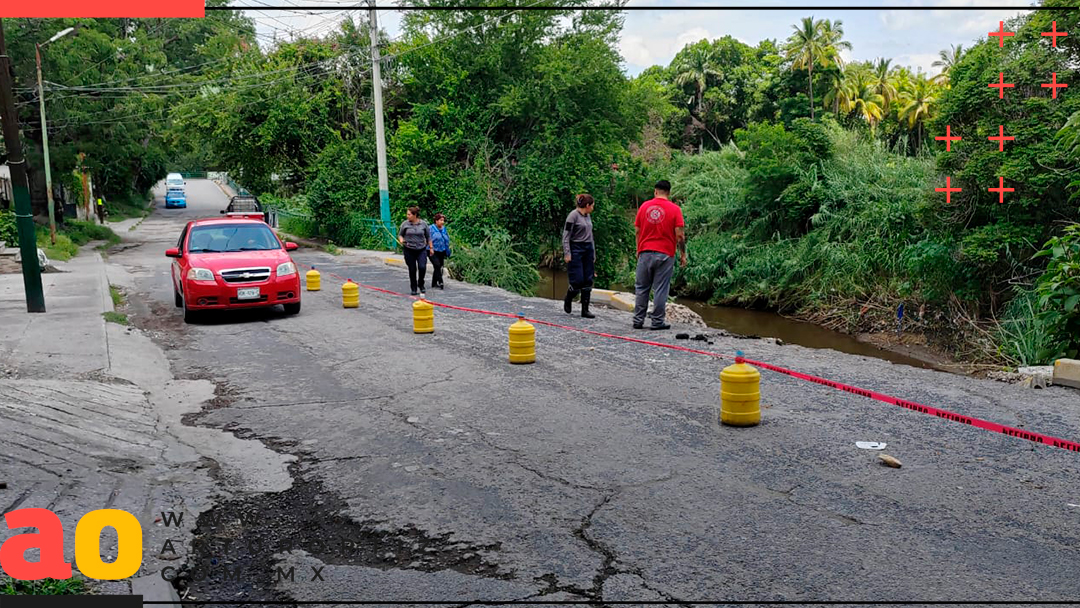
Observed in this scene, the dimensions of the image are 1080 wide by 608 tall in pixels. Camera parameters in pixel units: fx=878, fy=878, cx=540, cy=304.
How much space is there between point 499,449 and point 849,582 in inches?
110

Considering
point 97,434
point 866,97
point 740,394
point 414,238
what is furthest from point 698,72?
point 97,434

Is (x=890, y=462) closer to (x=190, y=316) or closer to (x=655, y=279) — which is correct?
(x=655, y=279)

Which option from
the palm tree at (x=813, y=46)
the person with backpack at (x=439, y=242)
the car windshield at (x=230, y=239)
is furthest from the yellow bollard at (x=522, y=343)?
the palm tree at (x=813, y=46)

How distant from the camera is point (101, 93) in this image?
35.3 meters

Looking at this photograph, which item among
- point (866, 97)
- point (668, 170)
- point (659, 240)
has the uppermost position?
point (866, 97)

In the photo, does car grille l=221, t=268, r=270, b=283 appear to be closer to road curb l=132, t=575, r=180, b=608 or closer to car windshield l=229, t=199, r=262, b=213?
road curb l=132, t=575, r=180, b=608

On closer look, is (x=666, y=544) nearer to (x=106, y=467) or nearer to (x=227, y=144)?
(x=106, y=467)

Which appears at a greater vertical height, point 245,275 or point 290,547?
point 245,275

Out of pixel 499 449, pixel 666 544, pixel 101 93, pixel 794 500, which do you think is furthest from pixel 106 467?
pixel 101 93

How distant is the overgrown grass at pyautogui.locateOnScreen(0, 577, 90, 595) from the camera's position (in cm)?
372

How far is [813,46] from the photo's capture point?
2124 inches

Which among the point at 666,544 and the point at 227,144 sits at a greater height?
the point at 227,144

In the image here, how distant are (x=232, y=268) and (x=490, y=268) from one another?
10212mm

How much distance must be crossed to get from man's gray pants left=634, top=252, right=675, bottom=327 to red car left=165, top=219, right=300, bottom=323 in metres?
5.44
